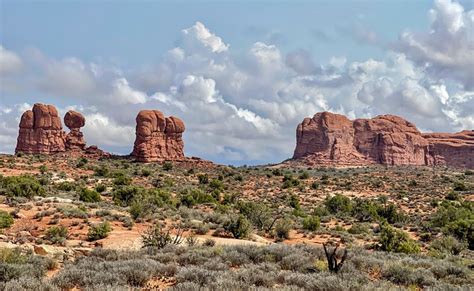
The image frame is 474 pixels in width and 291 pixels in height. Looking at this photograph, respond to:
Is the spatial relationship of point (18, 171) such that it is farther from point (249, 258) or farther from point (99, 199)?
point (249, 258)

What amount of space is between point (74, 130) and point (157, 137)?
1608 centimetres

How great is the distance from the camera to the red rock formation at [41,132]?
8112cm

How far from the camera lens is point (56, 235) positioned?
18016mm

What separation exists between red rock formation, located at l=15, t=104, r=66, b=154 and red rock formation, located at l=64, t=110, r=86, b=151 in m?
1.10

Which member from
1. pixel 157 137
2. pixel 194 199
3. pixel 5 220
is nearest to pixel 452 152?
pixel 157 137

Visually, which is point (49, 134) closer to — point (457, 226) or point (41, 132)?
point (41, 132)

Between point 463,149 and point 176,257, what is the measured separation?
433 feet

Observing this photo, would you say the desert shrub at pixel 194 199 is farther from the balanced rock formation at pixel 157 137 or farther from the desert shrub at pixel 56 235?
→ the balanced rock formation at pixel 157 137

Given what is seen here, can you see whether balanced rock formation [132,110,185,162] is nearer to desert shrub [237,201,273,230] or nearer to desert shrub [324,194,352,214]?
desert shrub [324,194,352,214]

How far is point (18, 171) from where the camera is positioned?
50.7 m

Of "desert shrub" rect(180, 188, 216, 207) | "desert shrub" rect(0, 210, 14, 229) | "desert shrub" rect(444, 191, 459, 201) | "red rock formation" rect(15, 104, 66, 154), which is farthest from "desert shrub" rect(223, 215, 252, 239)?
"red rock formation" rect(15, 104, 66, 154)

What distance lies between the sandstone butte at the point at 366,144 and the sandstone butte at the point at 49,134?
53169 mm

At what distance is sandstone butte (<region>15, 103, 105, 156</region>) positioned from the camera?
81188 millimetres

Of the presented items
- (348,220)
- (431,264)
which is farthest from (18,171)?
(431,264)
